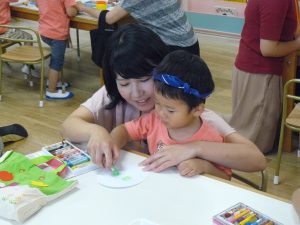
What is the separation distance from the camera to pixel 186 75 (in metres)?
1.38

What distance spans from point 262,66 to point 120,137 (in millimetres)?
1584

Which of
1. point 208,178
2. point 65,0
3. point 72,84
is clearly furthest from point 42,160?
point 72,84

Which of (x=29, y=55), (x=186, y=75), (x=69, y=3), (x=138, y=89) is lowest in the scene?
(x=29, y=55)

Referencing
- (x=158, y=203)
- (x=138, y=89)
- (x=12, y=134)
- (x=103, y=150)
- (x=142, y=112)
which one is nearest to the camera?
(x=158, y=203)

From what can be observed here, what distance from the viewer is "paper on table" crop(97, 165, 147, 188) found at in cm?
133

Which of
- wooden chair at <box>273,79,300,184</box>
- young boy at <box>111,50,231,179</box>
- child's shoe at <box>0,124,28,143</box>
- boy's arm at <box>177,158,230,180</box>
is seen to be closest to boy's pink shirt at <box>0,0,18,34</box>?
child's shoe at <box>0,124,28,143</box>

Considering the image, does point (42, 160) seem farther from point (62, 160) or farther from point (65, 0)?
point (65, 0)

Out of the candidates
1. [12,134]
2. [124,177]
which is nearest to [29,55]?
[12,134]

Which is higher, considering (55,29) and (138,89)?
(138,89)

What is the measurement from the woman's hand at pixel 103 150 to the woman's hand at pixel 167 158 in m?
0.09

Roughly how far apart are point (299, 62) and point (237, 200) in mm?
1985

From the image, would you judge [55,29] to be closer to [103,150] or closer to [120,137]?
[120,137]

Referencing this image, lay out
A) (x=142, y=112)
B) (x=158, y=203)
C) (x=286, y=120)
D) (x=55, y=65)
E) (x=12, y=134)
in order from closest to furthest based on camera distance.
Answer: (x=158, y=203), (x=142, y=112), (x=12, y=134), (x=286, y=120), (x=55, y=65)

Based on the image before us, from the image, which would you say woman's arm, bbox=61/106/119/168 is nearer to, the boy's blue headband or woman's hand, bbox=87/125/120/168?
woman's hand, bbox=87/125/120/168
